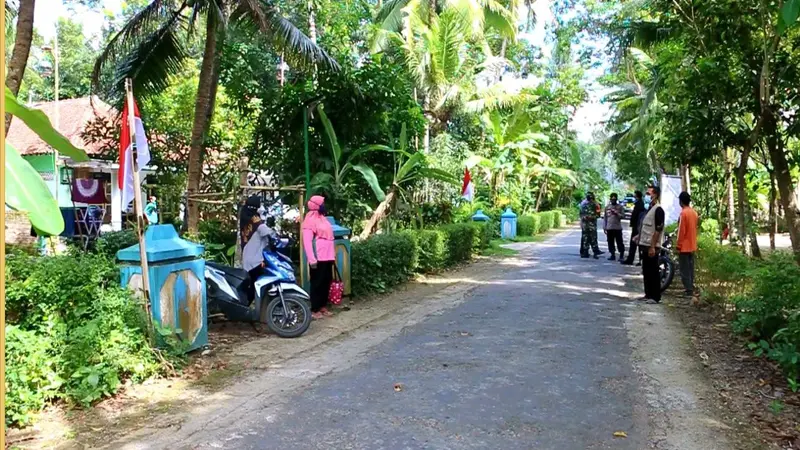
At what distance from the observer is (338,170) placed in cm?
1194

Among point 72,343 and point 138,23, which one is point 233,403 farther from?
point 138,23

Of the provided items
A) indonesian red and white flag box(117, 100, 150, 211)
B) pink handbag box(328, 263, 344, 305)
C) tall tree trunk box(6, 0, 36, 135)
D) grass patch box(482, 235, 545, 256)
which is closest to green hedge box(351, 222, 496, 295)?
pink handbag box(328, 263, 344, 305)

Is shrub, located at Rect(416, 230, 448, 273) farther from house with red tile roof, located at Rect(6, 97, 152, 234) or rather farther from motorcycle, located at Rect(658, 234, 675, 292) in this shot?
house with red tile roof, located at Rect(6, 97, 152, 234)

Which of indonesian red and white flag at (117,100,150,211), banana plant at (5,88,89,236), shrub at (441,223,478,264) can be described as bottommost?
shrub at (441,223,478,264)

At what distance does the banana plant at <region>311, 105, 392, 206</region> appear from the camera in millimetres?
11656

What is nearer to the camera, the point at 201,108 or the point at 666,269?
the point at 201,108

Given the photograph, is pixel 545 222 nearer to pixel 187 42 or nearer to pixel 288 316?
pixel 187 42

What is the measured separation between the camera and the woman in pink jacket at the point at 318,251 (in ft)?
28.3

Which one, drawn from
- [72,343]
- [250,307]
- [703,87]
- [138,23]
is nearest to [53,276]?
[72,343]

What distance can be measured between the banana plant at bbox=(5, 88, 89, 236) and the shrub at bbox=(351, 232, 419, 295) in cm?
880

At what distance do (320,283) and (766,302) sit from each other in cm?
516

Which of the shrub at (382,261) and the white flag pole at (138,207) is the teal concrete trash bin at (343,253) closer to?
the shrub at (382,261)

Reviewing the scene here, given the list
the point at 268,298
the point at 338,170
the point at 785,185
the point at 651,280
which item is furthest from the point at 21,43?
the point at 785,185

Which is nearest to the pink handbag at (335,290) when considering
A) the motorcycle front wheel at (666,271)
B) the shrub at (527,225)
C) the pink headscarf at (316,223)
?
the pink headscarf at (316,223)
